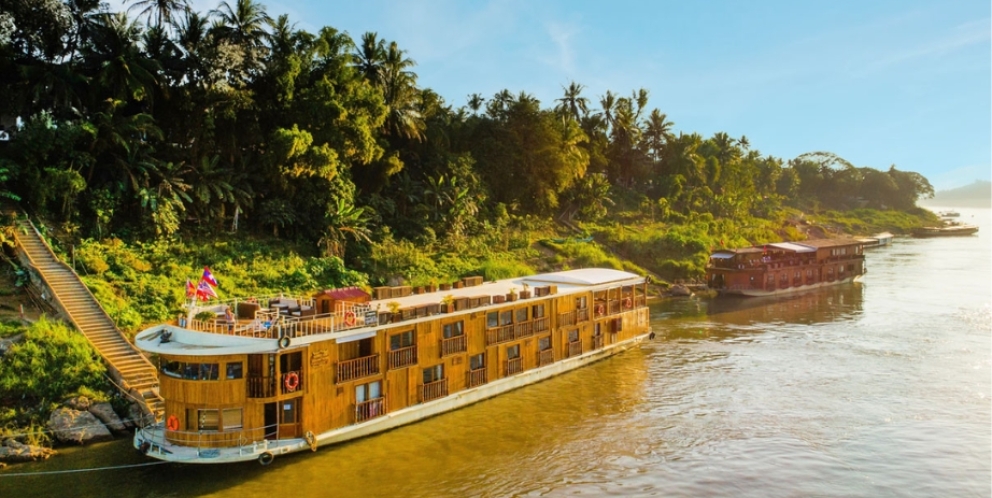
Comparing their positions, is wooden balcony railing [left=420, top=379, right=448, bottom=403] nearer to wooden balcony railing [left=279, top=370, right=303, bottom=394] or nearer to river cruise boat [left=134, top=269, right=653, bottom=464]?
river cruise boat [left=134, top=269, right=653, bottom=464]

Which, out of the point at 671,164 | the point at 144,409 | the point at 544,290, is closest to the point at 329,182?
the point at 544,290

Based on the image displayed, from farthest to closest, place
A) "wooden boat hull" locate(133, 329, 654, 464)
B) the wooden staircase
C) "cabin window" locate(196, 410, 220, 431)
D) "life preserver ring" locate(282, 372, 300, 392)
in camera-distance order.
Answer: the wooden staircase → "life preserver ring" locate(282, 372, 300, 392) → "cabin window" locate(196, 410, 220, 431) → "wooden boat hull" locate(133, 329, 654, 464)

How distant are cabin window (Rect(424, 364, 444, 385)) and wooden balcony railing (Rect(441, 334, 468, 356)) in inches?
24.1

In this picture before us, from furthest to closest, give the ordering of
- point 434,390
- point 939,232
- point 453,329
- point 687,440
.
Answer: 1. point 939,232
2. point 453,329
3. point 434,390
4. point 687,440

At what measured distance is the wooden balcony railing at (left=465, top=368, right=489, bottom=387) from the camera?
28078mm

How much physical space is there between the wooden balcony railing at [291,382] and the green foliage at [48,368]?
8.51 metres

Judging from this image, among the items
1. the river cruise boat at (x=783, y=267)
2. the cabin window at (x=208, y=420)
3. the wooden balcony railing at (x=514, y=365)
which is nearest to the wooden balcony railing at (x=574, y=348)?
the wooden balcony railing at (x=514, y=365)

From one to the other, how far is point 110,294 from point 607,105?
75.5m

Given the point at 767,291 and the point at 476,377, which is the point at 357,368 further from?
the point at 767,291

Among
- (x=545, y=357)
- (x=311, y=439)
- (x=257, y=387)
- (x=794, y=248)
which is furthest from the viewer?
(x=794, y=248)

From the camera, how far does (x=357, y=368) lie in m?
23.8

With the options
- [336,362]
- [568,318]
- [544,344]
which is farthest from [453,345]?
[568,318]

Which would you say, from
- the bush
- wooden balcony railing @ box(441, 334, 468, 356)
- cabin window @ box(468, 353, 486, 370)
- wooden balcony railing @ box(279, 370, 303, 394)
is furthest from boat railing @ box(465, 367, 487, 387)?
the bush

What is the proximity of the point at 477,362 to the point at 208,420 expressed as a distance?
1127 cm
